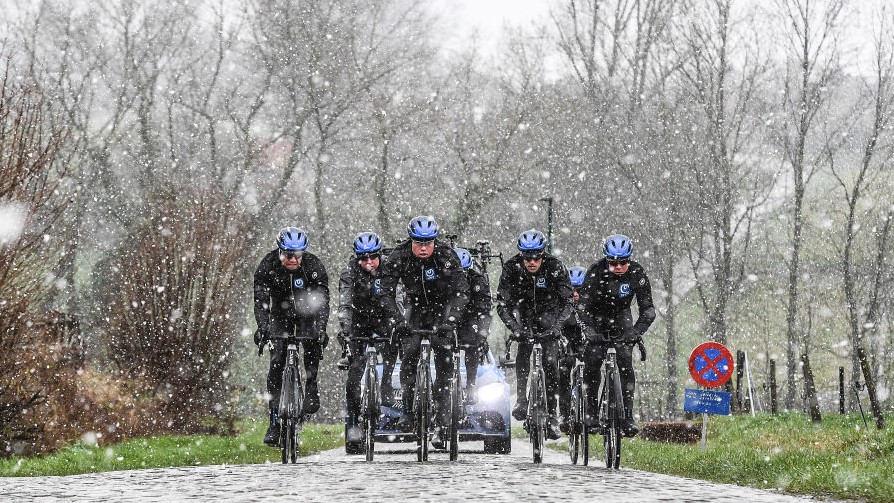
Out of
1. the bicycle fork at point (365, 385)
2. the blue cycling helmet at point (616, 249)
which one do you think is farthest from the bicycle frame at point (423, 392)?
the blue cycling helmet at point (616, 249)

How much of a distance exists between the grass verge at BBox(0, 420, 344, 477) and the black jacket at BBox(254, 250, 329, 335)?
8.99ft

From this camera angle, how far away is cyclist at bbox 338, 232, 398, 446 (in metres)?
12.2

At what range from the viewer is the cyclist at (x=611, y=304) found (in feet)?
37.3

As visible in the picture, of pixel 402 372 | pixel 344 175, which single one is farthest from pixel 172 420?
pixel 344 175

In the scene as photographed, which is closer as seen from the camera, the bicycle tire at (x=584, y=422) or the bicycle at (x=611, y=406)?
the bicycle at (x=611, y=406)

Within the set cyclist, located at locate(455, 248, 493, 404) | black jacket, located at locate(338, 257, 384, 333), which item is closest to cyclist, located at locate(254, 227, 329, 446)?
black jacket, located at locate(338, 257, 384, 333)

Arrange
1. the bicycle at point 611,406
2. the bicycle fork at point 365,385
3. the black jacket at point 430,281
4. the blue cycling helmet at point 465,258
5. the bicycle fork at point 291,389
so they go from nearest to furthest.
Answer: the bicycle at point 611,406 → the bicycle fork at point 291,389 → the black jacket at point 430,281 → the bicycle fork at point 365,385 → the blue cycling helmet at point 465,258

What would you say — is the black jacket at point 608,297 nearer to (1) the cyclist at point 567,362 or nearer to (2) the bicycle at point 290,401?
(1) the cyclist at point 567,362

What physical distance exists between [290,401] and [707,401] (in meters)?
6.59

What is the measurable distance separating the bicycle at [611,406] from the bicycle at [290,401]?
3.02 metres

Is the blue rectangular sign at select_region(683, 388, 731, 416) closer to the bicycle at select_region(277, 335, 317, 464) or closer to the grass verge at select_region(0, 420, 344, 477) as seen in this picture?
the grass verge at select_region(0, 420, 344, 477)

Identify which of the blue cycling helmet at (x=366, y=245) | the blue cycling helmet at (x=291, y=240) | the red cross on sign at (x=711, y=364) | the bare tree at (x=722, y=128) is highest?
the bare tree at (x=722, y=128)

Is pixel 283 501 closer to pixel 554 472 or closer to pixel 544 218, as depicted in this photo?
pixel 554 472

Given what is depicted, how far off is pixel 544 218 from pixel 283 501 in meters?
32.6
